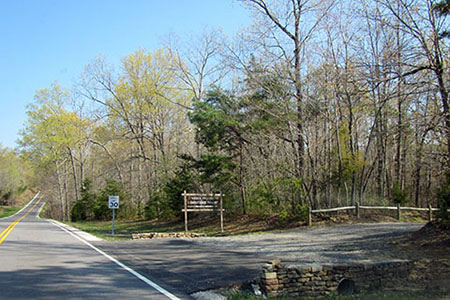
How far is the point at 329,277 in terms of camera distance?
9094 mm

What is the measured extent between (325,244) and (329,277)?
18.4ft

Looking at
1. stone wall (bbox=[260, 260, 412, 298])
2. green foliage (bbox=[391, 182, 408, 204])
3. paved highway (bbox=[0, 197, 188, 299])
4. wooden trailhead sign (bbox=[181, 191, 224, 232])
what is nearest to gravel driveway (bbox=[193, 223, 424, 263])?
stone wall (bbox=[260, 260, 412, 298])

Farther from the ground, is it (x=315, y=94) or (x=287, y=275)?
(x=315, y=94)

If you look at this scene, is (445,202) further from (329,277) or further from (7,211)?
(7,211)

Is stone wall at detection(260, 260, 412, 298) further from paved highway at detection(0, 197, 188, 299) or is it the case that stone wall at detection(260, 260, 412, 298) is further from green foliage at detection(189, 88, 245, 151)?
green foliage at detection(189, 88, 245, 151)

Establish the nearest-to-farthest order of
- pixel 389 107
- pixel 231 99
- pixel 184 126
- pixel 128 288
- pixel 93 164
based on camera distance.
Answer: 1. pixel 128 288
2. pixel 389 107
3. pixel 231 99
4. pixel 184 126
5. pixel 93 164

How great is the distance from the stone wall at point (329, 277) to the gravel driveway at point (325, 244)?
3.83 ft

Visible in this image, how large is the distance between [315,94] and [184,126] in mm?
20252

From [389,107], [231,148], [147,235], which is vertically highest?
[389,107]

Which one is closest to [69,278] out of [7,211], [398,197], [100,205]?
[398,197]

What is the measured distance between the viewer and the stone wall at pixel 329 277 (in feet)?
28.0

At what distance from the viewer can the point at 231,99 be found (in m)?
26.1

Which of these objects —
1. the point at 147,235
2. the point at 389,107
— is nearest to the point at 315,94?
the point at 389,107

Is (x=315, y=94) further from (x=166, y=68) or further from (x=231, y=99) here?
(x=166, y=68)
